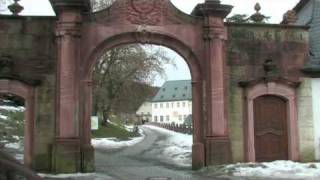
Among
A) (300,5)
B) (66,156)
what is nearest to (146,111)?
(300,5)

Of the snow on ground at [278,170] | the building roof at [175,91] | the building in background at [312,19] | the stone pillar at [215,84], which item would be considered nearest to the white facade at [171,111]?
the building roof at [175,91]

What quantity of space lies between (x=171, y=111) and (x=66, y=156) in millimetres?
110810

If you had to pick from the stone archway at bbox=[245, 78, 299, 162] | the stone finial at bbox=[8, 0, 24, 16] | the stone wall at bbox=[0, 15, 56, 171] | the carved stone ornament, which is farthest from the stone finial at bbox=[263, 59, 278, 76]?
the stone finial at bbox=[8, 0, 24, 16]

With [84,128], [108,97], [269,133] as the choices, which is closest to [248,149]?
[269,133]

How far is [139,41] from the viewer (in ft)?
64.6

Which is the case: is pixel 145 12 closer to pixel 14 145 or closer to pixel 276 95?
pixel 276 95

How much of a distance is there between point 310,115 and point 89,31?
28.6ft

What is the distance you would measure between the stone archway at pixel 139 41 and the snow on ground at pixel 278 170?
1634mm

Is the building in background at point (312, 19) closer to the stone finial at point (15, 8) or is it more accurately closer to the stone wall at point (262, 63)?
the stone wall at point (262, 63)

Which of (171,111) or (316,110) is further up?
(171,111)

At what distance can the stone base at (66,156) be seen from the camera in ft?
59.6

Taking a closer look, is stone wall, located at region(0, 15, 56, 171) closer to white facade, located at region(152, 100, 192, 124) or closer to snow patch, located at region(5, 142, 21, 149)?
snow patch, located at region(5, 142, 21, 149)

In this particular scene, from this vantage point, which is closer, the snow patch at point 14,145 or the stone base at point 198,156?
the stone base at point 198,156

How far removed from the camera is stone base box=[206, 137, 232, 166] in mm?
19141
